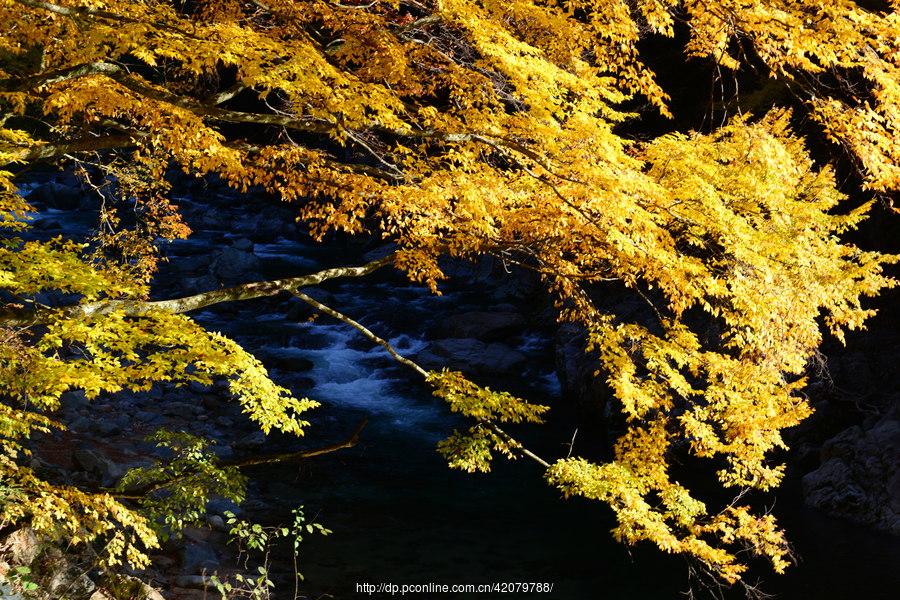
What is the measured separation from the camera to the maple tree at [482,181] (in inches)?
226

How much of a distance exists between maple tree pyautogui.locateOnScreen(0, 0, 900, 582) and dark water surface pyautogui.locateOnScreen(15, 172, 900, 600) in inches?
110

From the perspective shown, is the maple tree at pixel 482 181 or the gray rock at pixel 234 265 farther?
the gray rock at pixel 234 265

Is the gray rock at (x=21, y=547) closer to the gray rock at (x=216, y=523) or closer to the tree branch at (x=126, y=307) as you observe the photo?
the tree branch at (x=126, y=307)

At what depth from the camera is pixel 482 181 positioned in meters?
7.49

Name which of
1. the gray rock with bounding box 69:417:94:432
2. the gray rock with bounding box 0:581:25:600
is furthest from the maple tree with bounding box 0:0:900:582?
the gray rock with bounding box 69:417:94:432

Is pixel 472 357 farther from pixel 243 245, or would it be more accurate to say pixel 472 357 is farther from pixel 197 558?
pixel 243 245

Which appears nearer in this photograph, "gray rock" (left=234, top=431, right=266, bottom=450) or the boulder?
the boulder

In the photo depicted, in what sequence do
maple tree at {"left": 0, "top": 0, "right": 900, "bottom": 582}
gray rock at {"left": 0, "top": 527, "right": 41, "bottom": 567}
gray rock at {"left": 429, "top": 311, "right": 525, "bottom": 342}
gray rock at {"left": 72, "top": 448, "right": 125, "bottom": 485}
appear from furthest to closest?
gray rock at {"left": 429, "top": 311, "right": 525, "bottom": 342}
gray rock at {"left": 72, "top": 448, "right": 125, "bottom": 485}
gray rock at {"left": 0, "top": 527, "right": 41, "bottom": 567}
maple tree at {"left": 0, "top": 0, "right": 900, "bottom": 582}

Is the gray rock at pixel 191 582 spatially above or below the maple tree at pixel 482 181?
below

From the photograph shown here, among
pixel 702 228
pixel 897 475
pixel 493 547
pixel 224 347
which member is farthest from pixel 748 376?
pixel 897 475

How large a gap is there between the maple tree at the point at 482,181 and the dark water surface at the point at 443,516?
110 inches

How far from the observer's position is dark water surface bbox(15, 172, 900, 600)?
994 centimetres

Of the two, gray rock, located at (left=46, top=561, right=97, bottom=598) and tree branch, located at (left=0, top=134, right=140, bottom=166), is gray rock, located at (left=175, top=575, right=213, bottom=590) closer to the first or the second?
gray rock, located at (left=46, top=561, right=97, bottom=598)

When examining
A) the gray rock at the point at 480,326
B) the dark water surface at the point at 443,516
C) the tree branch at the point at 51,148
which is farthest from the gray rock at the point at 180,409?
the tree branch at the point at 51,148
